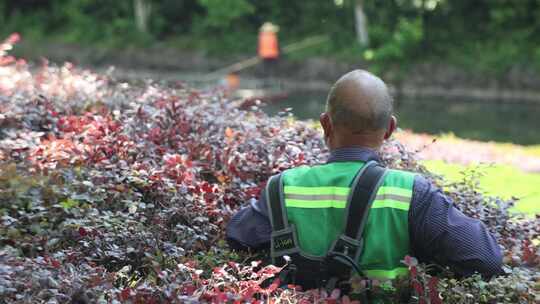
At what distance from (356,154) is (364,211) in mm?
262

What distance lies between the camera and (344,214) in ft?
9.43

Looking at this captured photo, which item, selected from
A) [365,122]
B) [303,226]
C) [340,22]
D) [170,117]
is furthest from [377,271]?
[340,22]

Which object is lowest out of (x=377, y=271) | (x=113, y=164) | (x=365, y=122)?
(x=377, y=271)

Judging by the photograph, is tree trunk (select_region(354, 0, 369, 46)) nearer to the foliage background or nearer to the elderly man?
the foliage background

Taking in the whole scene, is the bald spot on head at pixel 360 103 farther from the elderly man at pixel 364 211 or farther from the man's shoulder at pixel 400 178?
the man's shoulder at pixel 400 178

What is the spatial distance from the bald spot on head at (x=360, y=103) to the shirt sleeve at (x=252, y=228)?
0.46 metres

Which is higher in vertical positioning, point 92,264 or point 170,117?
point 170,117

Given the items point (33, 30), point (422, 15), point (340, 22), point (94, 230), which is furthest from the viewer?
point (33, 30)

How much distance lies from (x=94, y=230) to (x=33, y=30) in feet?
126

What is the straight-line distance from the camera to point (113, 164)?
4.26 meters

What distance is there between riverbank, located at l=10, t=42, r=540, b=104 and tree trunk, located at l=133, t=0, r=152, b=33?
5.77 feet

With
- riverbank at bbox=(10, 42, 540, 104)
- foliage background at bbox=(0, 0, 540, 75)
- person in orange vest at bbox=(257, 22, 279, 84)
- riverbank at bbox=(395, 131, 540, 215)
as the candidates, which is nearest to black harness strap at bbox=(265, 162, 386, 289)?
riverbank at bbox=(395, 131, 540, 215)

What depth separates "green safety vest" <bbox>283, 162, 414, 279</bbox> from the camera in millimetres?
2871

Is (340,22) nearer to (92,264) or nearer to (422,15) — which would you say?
(422,15)
